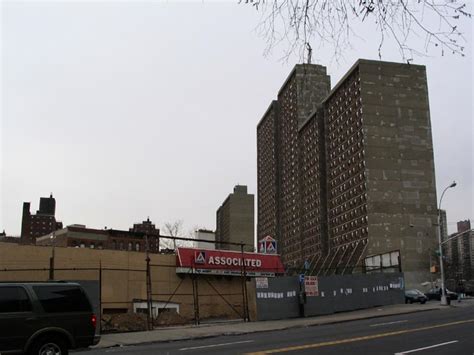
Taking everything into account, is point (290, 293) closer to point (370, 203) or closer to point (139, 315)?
point (139, 315)

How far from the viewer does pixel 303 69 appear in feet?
21.6

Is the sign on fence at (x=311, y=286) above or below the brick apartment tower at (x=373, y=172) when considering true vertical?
below

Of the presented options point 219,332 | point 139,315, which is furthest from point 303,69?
point 139,315

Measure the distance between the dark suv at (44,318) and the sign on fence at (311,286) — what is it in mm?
20973

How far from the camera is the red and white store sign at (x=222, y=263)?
33.8 m

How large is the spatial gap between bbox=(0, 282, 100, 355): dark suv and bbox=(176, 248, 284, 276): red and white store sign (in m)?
20.2

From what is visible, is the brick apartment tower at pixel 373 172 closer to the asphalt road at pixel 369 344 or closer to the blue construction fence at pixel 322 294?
the blue construction fence at pixel 322 294

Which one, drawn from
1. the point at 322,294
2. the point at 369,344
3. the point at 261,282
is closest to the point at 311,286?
the point at 322,294

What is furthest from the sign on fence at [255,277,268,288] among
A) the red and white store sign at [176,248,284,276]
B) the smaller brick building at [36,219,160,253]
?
the smaller brick building at [36,219,160,253]

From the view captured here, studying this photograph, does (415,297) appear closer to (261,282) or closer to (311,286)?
(311,286)

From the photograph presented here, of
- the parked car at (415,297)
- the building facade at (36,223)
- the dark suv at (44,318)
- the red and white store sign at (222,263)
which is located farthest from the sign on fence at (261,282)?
the building facade at (36,223)

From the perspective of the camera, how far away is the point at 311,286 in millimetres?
31891

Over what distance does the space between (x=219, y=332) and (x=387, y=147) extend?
10542 centimetres

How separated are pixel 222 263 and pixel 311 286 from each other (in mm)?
6585
